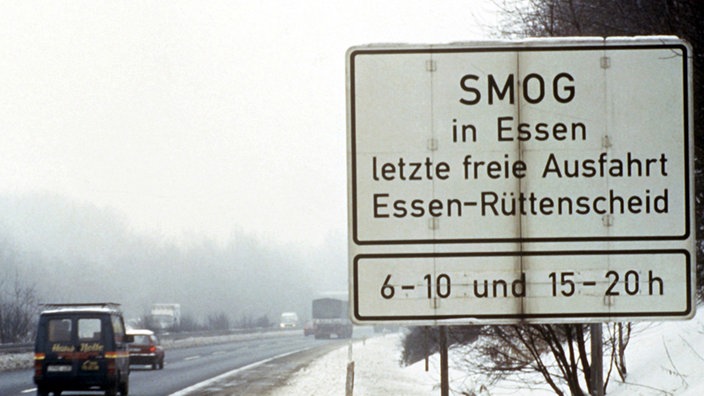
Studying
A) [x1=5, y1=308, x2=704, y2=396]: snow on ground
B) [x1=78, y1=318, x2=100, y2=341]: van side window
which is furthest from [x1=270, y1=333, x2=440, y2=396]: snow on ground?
[x1=78, y1=318, x2=100, y2=341]: van side window

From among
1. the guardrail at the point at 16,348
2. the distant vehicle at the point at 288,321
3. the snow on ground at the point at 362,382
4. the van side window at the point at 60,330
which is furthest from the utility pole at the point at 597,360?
the distant vehicle at the point at 288,321

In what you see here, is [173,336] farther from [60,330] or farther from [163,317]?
[60,330]

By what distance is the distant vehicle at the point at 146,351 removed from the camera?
37.1 metres

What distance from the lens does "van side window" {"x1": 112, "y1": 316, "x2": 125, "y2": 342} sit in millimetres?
23078

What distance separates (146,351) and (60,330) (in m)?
14.2

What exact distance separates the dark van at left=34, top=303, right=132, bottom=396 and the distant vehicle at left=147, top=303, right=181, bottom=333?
192 feet

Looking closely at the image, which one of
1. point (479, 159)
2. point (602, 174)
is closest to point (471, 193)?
point (479, 159)

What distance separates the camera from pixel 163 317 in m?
82.8

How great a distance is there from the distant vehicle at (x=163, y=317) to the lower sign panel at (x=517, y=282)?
7894 cm

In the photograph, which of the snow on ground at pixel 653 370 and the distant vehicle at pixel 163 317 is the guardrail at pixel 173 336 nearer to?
the distant vehicle at pixel 163 317

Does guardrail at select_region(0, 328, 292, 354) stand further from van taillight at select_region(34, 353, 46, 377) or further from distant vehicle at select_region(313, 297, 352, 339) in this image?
van taillight at select_region(34, 353, 46, 377)

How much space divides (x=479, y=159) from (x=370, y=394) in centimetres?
2101

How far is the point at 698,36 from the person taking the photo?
10.2m

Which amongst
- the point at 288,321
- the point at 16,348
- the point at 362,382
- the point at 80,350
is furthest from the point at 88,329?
the point at 288,321
